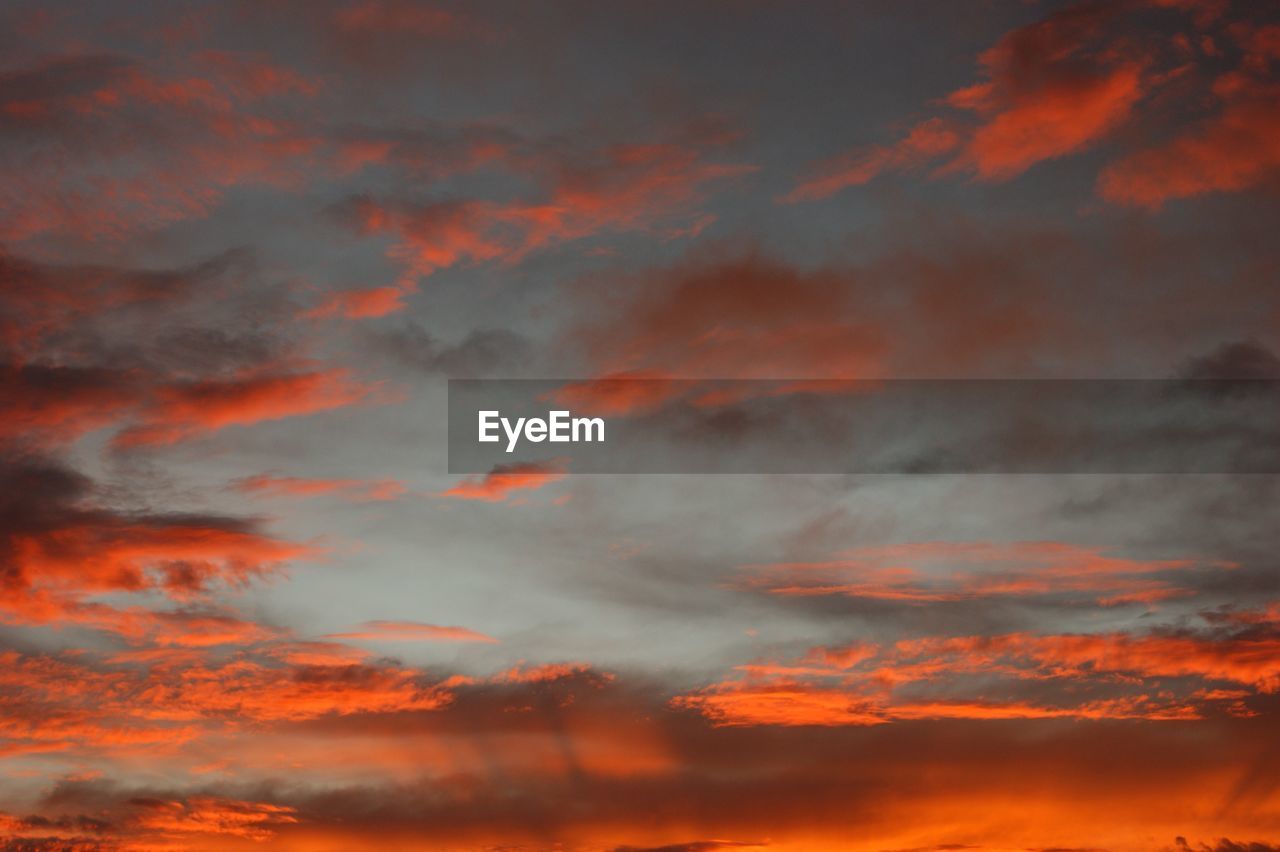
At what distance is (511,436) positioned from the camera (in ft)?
185

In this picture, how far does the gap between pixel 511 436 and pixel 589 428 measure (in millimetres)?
4563

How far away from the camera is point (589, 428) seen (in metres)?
59.6
